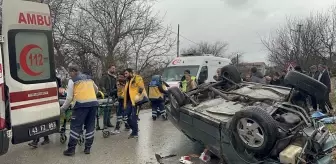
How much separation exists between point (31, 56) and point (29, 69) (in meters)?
0.19

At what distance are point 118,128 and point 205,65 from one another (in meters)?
6.64

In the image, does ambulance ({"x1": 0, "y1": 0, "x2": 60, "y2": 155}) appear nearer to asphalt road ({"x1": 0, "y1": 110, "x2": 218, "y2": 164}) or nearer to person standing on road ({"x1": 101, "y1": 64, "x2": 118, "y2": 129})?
asphalt road ({"x1": 0, "y1": 110, "x2": 218, "y2": 164})

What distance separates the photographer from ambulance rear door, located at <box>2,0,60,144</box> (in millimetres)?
4570

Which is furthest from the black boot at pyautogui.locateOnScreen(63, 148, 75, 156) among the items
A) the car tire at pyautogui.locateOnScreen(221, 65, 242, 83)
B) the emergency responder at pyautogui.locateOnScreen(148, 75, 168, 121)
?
the emergency responder at pyautogui.locateOnScreen(148, 75, 168, 121)

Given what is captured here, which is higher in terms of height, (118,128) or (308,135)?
(308,135)

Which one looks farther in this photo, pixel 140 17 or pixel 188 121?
pixel 140 17

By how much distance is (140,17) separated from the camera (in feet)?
63.6

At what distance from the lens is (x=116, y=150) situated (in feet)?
20.9

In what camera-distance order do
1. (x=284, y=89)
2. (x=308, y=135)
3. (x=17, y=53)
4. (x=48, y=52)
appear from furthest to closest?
1. (x=284, y=89)
2. (x=48, y=52)
3. (x=17, y=53)
4. (x=308, y=135)

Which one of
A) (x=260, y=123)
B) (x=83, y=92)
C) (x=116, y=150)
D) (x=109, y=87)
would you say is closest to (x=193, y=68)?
(x=109, y=87)

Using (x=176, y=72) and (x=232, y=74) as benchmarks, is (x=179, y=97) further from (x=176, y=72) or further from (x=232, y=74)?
(x=176, y=72)

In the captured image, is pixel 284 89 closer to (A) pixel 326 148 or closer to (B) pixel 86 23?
(A) pixel 326 148

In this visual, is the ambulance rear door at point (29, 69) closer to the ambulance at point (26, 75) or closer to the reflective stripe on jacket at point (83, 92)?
the ambulance at point (26, 75)

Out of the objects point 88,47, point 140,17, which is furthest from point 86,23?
point 140,17
